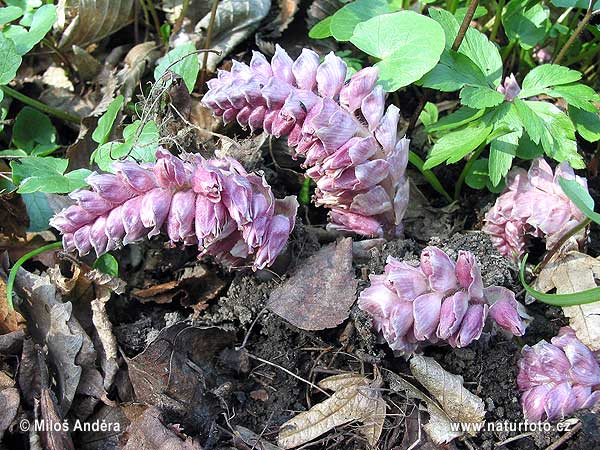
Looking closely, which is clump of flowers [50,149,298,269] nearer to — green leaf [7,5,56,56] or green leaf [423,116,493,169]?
green leaf [423,116,493,169]

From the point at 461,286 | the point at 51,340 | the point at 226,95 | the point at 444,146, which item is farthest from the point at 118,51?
→ the point at 461,286

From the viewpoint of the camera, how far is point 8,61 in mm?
2049

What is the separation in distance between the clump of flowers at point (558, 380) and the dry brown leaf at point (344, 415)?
1.34 ft

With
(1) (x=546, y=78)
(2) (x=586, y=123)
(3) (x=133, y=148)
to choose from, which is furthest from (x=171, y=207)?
(2) (x=586, y=123)

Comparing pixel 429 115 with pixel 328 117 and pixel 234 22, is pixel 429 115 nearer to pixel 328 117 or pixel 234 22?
pixel 328 117

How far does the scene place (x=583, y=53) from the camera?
232cm

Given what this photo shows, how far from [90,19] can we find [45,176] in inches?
40.3

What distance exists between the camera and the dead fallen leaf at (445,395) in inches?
66.0

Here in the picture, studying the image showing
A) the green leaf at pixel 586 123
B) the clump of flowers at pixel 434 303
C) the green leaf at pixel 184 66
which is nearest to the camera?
the clump of flowers at pixel 434 303

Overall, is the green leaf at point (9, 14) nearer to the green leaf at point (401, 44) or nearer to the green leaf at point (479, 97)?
the green leaf at point (401, 44)

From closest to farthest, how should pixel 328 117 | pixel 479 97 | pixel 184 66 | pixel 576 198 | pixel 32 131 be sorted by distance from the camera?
pixel 576 198 < pixel 328 117 < pixel 479 97 < pixel 184 66 < pixel 32 131

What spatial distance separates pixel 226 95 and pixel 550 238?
109cm

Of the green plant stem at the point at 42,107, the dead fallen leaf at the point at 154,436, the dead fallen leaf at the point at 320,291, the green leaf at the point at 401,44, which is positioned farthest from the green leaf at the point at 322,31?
the dead fallen leaf at the point at 154,436

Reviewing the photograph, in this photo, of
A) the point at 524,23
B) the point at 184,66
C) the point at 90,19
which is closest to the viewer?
the point at 184,66
